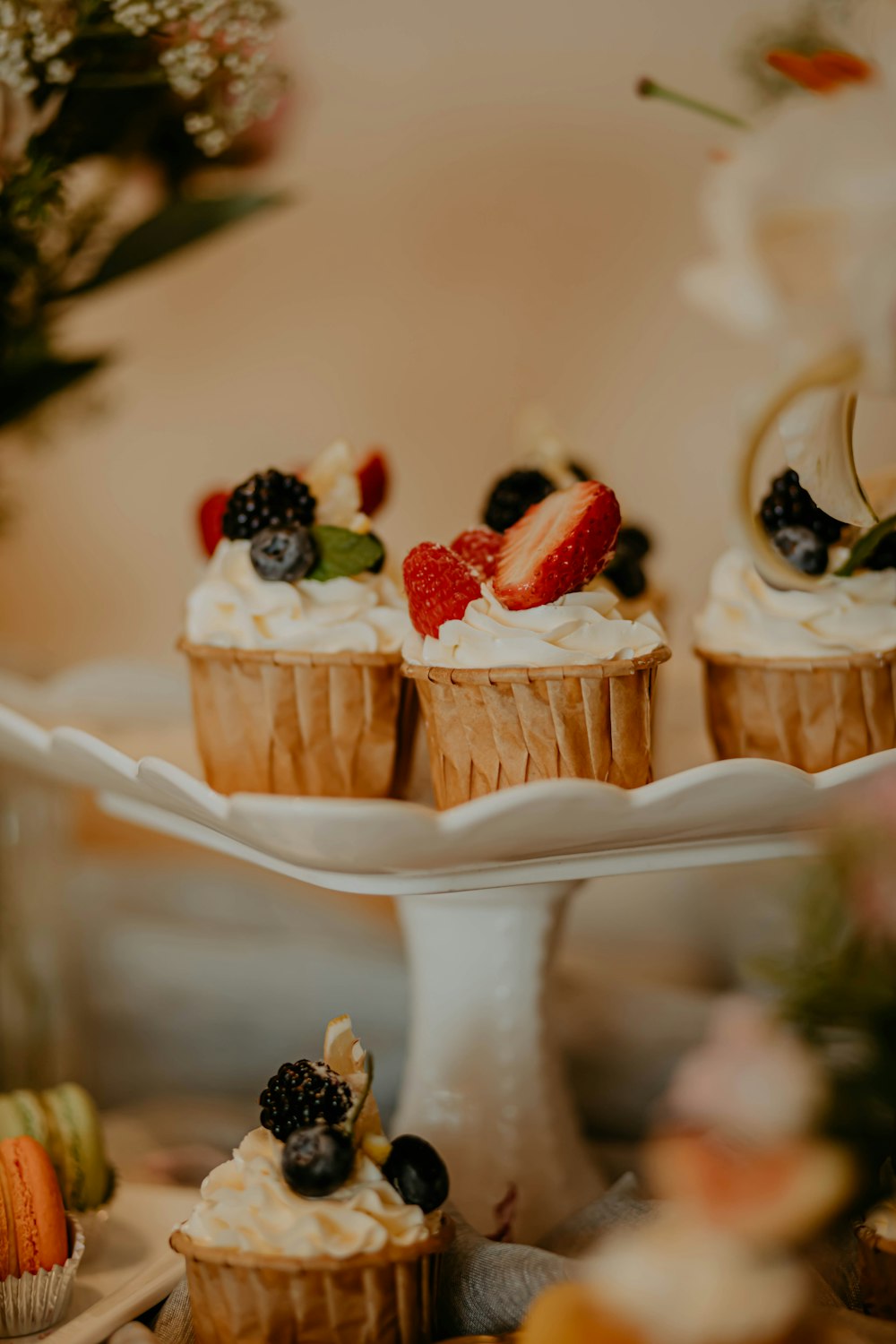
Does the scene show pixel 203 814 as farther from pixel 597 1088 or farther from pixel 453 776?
pixel 597 1088

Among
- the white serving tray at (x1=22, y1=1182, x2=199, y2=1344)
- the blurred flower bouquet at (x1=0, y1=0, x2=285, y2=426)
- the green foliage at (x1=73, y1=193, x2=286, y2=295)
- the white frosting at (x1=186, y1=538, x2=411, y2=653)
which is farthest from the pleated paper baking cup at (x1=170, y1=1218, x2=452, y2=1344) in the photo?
the green foliage at (x1=73, y1=193, x2=286, y2=295)

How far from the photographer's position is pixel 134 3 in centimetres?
115

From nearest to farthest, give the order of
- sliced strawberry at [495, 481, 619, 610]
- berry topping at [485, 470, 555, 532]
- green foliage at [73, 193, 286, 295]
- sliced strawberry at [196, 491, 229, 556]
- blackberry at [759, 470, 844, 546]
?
sliced strawberry at [495, 481, 619, 610] → blackberry at [759, 470, 844, 546] → berry topping at [485, 470, 555, 532] → sliced strawberry at [196, 491, 229, 556] → green foliage at [73, 193, 286, 295]

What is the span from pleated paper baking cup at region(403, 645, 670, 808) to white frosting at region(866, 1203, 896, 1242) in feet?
1.16

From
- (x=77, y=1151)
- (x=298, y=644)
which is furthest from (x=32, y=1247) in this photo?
(x=298, y=644)

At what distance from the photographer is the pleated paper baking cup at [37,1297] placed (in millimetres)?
949

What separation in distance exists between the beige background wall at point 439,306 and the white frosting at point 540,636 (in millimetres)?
971

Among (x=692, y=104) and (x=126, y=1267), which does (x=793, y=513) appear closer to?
(x=692, y=104)

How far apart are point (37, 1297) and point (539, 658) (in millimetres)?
615

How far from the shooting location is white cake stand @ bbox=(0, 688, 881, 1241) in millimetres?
823

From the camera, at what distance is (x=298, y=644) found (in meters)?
1.06

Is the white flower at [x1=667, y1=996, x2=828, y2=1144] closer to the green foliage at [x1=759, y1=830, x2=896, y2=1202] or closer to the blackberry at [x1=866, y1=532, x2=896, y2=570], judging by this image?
the green foliage at [x1=759, y1=830, x2=896, y2=1202]

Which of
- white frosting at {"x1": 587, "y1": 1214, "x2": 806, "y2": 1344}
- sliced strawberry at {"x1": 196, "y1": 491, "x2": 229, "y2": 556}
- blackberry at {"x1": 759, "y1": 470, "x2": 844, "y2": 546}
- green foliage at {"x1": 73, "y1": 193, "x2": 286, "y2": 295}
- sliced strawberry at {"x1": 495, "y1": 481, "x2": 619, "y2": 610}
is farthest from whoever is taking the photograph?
green foliage at {"x1": 73, "y1": 193, "x2": 286, "y2": 295}

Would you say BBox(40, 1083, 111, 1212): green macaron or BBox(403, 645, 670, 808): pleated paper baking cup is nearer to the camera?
BBox(403, 645, 670, 808): pleated paper baking cup
